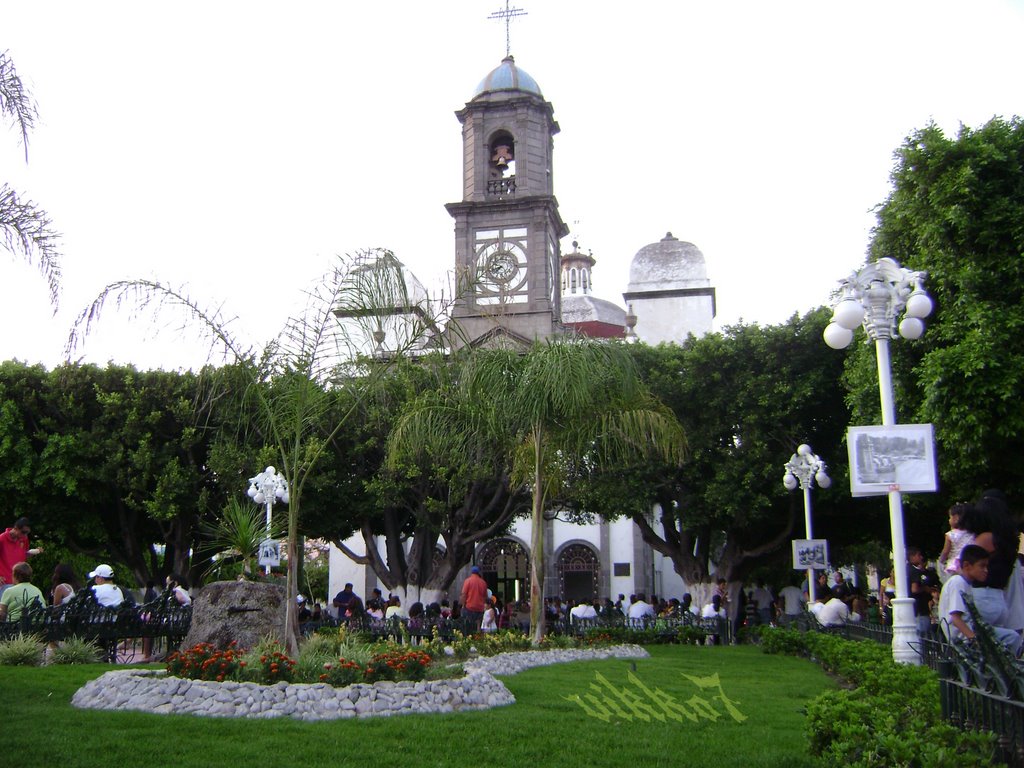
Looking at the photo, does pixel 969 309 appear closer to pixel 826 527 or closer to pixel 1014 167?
pixel 1014 167

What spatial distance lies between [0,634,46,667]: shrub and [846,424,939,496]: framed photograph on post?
9.41 m

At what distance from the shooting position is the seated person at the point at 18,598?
41.2ft

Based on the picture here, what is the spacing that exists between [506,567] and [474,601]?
2088cm

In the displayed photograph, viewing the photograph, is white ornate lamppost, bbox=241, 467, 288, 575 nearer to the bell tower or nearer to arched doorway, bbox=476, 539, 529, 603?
the bell tower

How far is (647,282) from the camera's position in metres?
47.4

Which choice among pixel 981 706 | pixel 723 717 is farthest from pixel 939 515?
pixel 981 706

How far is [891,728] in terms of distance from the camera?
5758mm

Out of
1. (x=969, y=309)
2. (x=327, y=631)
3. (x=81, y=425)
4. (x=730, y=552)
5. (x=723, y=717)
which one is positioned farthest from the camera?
(x=730, y=552)

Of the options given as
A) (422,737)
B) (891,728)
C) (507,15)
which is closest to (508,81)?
(507,15)

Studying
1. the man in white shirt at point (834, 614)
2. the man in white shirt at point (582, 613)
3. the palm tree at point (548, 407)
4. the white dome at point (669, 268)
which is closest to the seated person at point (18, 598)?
the palm tree at point (548, 407)

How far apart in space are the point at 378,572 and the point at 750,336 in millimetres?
11798

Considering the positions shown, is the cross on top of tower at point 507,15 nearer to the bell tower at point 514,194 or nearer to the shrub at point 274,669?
the bell tower at point 514,194

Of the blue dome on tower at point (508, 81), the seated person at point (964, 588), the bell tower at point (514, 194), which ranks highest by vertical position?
the blue dome on tower at point (508, 81)

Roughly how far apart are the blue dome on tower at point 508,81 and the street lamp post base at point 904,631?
28.1 meters
